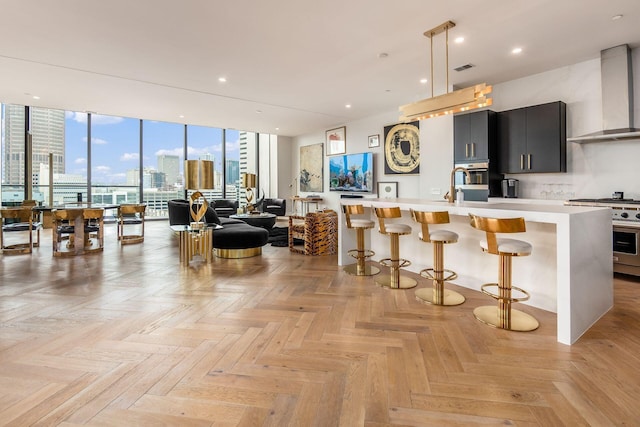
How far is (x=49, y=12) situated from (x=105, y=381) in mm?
3658

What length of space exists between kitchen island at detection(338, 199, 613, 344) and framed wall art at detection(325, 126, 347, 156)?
17.7 ft

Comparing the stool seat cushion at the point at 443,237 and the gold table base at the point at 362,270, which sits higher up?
the stool seat cushion at the point at 443,237

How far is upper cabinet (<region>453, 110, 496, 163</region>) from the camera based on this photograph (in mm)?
5078

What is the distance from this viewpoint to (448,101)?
348cm

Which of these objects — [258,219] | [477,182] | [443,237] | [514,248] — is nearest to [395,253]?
[443,237]

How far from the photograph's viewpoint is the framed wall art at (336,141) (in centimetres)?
916

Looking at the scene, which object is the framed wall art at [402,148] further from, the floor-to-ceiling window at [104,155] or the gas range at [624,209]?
the floor-to-ceiling window at [104,155]

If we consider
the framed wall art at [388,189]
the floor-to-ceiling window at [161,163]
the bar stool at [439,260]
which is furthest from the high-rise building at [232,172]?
the bar stool at [439,260]

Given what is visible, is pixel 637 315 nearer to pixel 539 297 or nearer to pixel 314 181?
pixel 539 297

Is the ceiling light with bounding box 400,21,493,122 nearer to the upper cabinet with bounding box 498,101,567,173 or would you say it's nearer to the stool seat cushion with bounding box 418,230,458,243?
the stool seat cushion with bounding box 418,230,458,243

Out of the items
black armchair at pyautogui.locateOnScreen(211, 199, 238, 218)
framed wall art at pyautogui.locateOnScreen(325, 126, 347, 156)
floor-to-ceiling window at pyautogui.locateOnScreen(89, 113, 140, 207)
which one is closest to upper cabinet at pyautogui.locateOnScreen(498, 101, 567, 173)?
framed wall art at pyautogui.locateOnScreen(325, 126, 347, 156)

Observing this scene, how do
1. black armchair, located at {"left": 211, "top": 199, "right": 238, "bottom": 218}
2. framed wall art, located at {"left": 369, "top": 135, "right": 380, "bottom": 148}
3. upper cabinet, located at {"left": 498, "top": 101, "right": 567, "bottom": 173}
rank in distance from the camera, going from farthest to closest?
1. black armchair, located at {"left": 211, "top": 199, "right": 238, "bottom": 218}
2. framed wall art, located at {"left": 369, "top": 135, "right": 380, "bottom": 148}
3. upper cabinet, located at {"left": 498, "top": 101, "right": 567, "bottom": 173}

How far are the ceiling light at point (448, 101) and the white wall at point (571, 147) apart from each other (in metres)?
2.10

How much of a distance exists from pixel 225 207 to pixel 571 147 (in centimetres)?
738
